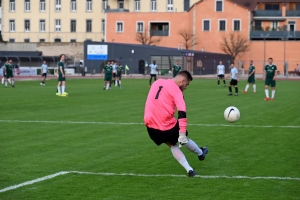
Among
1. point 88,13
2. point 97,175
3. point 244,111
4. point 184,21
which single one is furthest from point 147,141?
point 88,13

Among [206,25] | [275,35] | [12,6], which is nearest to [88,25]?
[12,6]

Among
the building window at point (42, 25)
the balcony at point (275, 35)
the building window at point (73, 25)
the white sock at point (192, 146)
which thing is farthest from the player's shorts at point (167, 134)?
the building window at point (42, 25)

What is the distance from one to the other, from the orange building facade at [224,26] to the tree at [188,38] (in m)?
0.19

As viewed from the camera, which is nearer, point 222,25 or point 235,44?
point 235,44

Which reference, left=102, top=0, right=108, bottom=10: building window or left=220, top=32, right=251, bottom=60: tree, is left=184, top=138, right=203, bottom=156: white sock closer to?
left=220, top=32, right=251, bottom=60: tree

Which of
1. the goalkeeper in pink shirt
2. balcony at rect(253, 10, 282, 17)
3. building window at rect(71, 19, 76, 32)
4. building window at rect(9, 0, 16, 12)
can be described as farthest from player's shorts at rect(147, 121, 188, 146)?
building window at rect(9, 0, 16, 12)

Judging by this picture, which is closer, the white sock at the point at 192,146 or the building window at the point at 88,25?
the white sock at the point at 192,146

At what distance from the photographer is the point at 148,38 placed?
104m

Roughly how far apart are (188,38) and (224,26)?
560 cm

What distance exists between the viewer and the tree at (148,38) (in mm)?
103125

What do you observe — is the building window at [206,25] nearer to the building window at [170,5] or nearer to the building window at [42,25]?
the building window at [170,5]

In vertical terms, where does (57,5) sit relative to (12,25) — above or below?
above

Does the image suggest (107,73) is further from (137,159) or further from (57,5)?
(57,5)

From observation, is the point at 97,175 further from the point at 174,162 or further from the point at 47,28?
the point at 47,28
